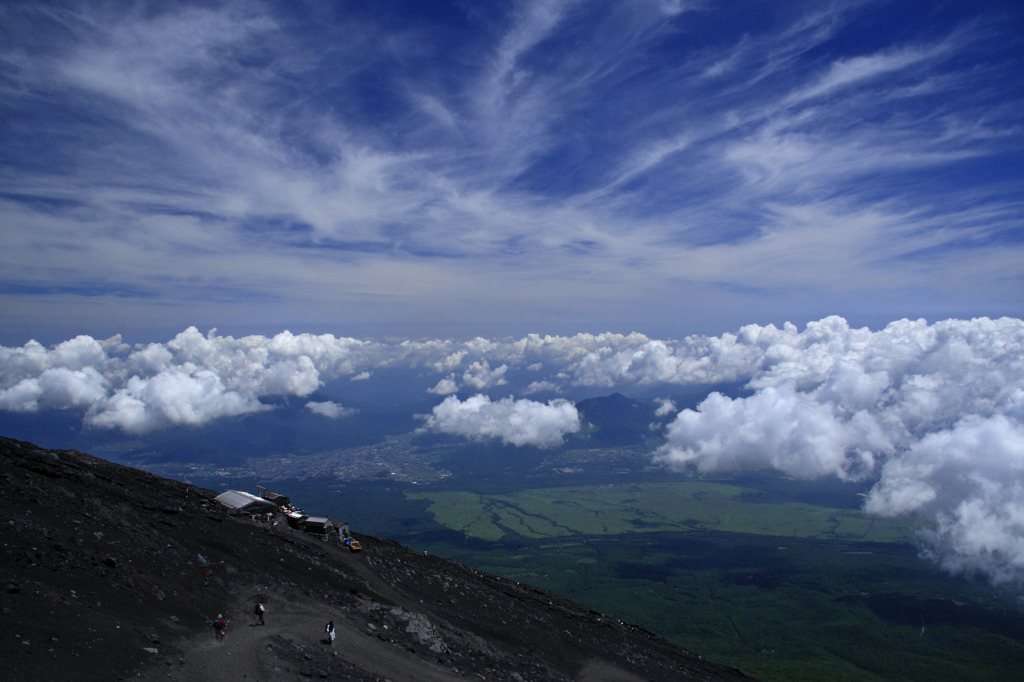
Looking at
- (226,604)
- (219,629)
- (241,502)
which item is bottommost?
(226,604)

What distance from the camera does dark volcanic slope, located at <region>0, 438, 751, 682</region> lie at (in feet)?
80.9

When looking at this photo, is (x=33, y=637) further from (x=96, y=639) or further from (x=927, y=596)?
(x=927, y=596)

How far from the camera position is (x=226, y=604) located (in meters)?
33.2

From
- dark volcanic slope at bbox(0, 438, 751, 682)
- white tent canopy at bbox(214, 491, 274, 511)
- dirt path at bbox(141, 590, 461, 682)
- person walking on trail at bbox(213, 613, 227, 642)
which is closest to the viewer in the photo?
dark volcanic slope at bbox(0, 438, 751, 682)

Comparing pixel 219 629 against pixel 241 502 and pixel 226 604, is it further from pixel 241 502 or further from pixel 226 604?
pixel 241 502

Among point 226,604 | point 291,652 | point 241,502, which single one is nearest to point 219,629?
point 291,652

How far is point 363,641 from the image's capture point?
34156mm

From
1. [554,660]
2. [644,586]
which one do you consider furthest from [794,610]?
[554,660]

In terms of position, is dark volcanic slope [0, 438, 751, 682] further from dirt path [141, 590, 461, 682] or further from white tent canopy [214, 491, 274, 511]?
white tent canopy [214, 491, 274, 511]

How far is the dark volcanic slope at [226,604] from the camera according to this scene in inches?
971

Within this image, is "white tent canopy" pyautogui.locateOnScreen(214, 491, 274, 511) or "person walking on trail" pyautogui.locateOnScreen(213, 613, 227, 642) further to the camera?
"white tent canopy" pyautogui.locateOnScreen(214, 491, 274, 511)

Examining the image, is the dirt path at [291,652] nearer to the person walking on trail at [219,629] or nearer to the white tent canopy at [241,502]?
the person walking on trail at [219,629]

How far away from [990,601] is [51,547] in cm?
28370

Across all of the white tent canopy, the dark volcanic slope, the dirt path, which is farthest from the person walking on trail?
the white tent canopy
